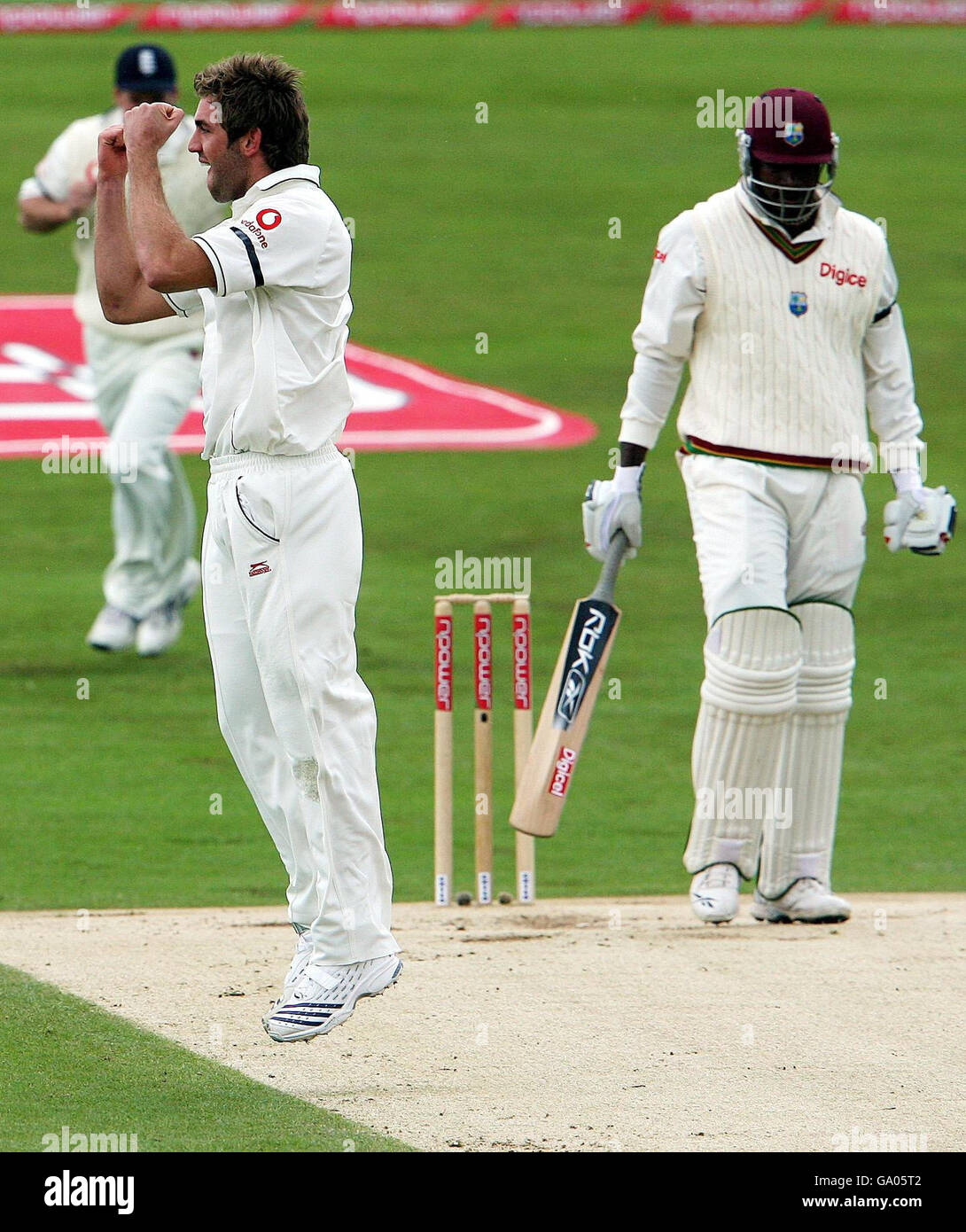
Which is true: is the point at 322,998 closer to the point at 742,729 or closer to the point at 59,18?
the point at 742,729

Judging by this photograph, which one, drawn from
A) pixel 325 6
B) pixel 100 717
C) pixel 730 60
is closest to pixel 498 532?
pixel 100 717

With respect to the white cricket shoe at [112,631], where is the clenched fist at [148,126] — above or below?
above

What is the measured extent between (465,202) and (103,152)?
64.0 feet

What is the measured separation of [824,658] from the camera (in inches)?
283

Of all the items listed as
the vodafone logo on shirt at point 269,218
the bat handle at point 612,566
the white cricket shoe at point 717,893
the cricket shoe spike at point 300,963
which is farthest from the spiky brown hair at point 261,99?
the white cricket shoe at point 717,893

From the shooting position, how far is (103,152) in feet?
17.9

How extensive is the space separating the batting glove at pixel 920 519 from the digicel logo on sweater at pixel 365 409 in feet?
26.3

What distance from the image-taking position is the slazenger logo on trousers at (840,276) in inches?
280

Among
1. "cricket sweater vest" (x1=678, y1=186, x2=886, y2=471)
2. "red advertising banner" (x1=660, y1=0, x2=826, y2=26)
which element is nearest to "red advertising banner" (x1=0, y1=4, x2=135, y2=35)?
"red advertising banner" (x1=660, y1=0, x2=826, y2=26)

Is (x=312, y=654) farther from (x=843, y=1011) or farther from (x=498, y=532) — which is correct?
(x=498, y=532)

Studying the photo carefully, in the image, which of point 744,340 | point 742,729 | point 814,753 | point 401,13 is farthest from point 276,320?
point 401,13

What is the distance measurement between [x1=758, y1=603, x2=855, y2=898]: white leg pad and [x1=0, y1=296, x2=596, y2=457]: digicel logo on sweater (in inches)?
321

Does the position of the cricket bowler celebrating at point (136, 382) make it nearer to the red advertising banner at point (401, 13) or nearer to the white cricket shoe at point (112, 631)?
the white cricket shoe at point (112, 631)

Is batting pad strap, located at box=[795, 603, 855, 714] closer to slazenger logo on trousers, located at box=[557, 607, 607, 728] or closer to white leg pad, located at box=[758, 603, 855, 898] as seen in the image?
white leg pad, located at box=[758, 603, 855, 898]
